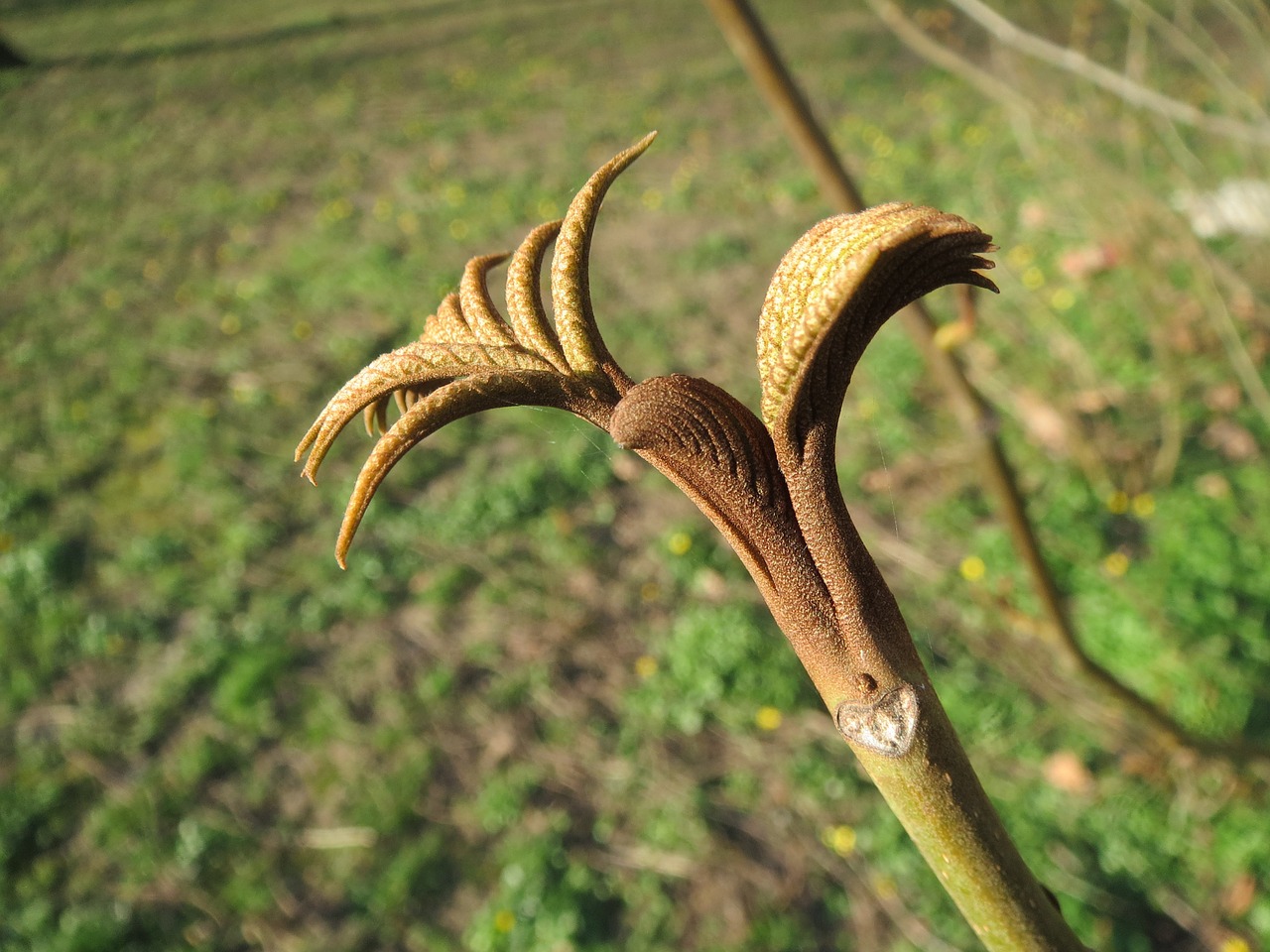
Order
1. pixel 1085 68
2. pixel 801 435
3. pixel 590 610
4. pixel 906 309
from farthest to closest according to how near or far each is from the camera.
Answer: pixel 590 610 → pixel 1085 68 → pixel 906 309 → pixel 801 435

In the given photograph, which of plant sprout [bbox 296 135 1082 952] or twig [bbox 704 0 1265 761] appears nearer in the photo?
plant sprout [bbox 296 135 1082 952]

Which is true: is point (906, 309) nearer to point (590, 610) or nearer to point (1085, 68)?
point (1085, 68)

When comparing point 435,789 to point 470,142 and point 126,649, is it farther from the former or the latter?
point 470,142

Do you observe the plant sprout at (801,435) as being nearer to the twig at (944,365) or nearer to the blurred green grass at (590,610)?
the twig at (944,365)

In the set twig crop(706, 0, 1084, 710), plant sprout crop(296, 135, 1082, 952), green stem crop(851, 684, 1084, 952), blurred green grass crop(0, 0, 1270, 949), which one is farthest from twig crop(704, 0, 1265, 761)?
green stem crop(851, 684, 1084, 952)

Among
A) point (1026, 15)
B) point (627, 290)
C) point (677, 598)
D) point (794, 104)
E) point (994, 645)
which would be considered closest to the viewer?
point (794, 104)

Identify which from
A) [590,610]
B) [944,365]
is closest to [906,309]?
[944,365]

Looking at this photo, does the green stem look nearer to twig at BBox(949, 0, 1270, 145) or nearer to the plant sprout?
the plant sprout

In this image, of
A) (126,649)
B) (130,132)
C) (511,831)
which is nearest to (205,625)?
(126,649)
